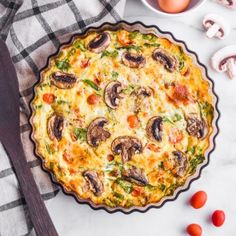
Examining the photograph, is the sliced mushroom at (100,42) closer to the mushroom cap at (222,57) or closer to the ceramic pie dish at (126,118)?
the ceramic pie dish at (126,118)

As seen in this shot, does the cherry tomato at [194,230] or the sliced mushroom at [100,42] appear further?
the cherry tomato at [194,230]

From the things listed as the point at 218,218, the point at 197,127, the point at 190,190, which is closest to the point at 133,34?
the point at 197,127

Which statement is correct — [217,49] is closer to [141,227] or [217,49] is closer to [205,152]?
[205,152]

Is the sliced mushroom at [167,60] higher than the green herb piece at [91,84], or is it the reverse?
the sliced mushroom at [167,60]

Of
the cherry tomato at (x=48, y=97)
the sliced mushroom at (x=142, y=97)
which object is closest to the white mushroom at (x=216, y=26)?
the sliced mushroom at (x=142, y=97)

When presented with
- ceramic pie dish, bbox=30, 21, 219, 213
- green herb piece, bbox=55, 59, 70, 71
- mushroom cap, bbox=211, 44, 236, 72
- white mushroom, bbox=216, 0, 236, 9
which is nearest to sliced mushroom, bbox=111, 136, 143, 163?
ceramic pie dish, bbox=30, 21, 219, 213

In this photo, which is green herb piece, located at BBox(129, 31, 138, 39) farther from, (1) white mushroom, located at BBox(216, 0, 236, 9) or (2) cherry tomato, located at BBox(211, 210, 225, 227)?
(2) cherry tomato, located at BBox(211, 210, 225, 227)

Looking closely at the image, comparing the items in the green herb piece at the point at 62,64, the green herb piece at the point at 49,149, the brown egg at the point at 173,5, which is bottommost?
the green herb piece at the point at 49,149
